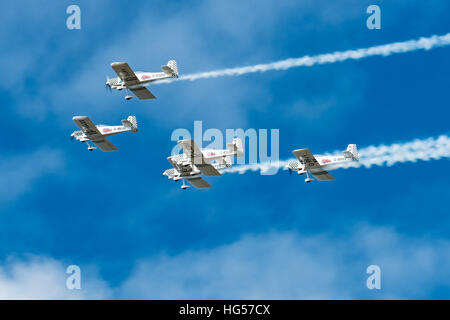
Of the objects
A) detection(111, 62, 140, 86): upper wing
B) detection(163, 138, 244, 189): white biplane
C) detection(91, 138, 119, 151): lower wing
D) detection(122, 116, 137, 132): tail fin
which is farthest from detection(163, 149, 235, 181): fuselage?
detection(111, 62, 140, 86): upper wing

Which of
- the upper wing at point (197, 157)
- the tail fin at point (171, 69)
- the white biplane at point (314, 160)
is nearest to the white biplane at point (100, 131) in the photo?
the tail fin at point (171, 69)

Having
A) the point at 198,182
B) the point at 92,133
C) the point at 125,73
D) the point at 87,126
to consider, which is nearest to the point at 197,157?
the point at 198,182

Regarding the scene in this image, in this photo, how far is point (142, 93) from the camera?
103 m

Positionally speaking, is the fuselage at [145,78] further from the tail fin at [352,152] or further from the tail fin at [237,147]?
the tail fin at [352,152]

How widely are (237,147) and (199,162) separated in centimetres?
430

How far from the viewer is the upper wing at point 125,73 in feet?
328

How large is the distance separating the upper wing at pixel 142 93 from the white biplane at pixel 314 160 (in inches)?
731

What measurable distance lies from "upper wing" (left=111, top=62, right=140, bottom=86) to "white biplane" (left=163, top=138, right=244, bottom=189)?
1057 cm

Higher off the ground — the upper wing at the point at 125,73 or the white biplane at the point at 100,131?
the upper wing at the point at 125,73

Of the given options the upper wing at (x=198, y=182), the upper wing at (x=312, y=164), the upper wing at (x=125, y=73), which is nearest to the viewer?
the upper wing at (x=312, y=164)
